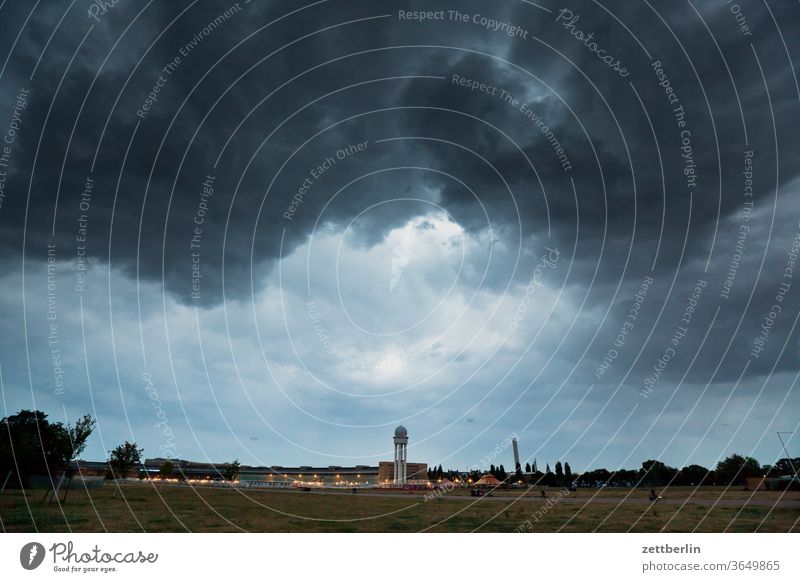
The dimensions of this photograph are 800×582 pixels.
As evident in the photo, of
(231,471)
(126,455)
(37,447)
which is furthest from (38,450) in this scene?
(231,471)

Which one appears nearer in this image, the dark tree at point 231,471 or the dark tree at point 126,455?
the dark tree at point 126,455

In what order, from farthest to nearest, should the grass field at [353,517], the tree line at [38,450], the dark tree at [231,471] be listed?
the dark tree at [231,471] → the tree line at [38,450] → the grass field at [353,517]

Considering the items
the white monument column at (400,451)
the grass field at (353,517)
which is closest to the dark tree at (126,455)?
the grass field at (353,517)

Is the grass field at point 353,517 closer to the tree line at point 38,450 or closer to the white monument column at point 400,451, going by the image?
the tree line at point 38,450

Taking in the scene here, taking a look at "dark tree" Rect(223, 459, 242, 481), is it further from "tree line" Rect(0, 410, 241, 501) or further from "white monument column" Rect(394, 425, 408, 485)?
"tree line" Rect(0, 410, 241, 501)

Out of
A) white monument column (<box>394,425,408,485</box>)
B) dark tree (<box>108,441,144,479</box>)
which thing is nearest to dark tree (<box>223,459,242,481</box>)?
white monument column (<box>394,425,408,485</box>)
